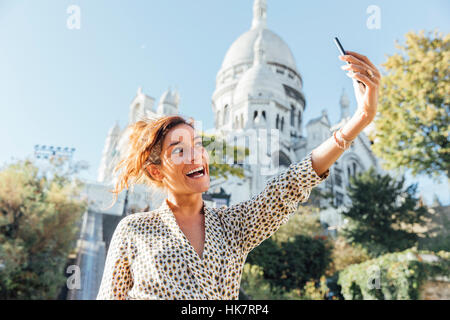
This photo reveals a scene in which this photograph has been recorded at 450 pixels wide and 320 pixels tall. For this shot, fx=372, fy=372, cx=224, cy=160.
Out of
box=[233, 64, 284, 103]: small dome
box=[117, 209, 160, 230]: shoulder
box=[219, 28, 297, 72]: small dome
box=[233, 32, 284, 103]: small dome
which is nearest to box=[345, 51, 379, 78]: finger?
box=[117, 209, 160, 230]: shoulder

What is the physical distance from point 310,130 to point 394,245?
21.2m

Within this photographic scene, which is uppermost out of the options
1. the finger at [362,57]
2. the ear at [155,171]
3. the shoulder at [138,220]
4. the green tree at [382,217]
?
the green tree at [382,217]

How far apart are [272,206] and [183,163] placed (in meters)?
0.41

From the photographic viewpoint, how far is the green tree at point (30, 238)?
9078 mm

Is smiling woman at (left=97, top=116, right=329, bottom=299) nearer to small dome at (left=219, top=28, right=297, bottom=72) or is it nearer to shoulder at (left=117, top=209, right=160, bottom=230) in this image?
shoulder at (left=117, top=209, right=160, bottom=230)

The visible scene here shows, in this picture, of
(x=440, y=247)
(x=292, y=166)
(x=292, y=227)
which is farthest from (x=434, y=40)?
(x=292, y=166)

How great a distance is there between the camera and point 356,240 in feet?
44.8

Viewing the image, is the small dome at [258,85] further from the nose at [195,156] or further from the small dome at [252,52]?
the nose at [195,156]

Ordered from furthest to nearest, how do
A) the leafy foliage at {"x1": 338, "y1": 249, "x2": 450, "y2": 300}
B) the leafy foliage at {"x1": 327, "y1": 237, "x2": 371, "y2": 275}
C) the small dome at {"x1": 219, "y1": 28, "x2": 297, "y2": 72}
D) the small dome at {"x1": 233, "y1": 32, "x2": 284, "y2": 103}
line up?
the small dome at {"x1": 219, "y1": 28, "x2": 297, "y2": 72}
the small dome at {"x1": 233, "y1": 32, "x2": 284, "y2": 103}
the leafy foliage at {"x1": 327, "y1": 237, "x2": 371, "y2": 275}
the leafy foliage at {"x1": 338, "y1": 249, "x2": 450, "y2": 300}

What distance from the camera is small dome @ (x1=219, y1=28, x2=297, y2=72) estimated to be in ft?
149

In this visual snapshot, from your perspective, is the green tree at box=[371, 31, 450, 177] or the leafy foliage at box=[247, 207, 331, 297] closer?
the green tree at box=[371, 31, 450, 177]

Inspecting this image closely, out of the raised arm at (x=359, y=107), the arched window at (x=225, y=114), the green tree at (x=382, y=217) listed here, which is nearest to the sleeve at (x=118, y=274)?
the raised arm at (x=359, y=107)

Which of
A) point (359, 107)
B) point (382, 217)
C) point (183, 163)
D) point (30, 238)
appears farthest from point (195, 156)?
point (382, 217)
